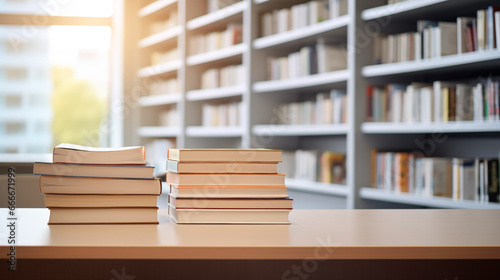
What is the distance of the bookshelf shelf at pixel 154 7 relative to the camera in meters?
5.90

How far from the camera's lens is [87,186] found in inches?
49.6

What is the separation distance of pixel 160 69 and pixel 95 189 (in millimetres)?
4960

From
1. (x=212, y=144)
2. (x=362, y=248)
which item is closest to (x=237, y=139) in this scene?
(x=212, y=144)

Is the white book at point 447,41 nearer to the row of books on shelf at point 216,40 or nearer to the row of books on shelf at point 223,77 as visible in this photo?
the row of books on shelf at point 223,77

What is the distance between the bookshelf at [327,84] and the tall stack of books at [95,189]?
194 cm

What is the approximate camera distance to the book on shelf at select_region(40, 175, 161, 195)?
1.25 metres

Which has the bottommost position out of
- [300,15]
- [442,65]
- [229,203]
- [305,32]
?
[229,203]

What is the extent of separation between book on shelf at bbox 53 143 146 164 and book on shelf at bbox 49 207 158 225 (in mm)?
103

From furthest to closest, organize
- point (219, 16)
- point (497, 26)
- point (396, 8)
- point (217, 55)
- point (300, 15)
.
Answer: point (217, 55) < point (219, 16) < point (300, 15) < point (396, 8) < point (497, 26)

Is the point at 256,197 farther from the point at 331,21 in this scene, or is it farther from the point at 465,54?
the point at 331,21

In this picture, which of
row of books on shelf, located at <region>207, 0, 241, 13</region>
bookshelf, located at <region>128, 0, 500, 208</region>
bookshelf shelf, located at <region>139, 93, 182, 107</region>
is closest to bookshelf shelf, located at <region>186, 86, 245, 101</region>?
bookshelf, located at <region>128, 0, 500, 208</region>

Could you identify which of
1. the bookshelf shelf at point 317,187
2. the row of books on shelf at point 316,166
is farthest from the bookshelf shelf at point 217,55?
the bookshelf shelf at point 317,187

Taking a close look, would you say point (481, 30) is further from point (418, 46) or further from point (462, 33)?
point (418, 46)

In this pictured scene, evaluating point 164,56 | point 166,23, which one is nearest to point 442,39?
point 164,56
